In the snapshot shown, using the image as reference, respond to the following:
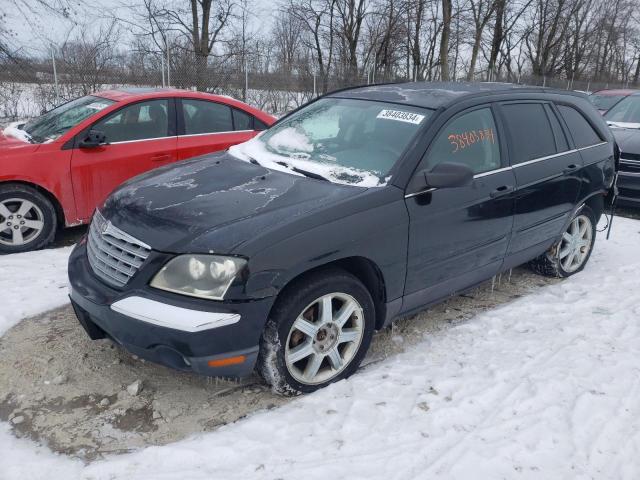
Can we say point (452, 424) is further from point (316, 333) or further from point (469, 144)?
point (469, 144)

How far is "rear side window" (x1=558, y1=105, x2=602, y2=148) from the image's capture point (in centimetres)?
473

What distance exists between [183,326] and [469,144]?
2.32 metres

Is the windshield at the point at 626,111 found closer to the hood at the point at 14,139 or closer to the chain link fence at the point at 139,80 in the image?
the chain link fence at the point at 139,80

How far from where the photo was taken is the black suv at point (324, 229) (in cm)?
266

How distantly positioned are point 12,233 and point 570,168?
5101 millimetres

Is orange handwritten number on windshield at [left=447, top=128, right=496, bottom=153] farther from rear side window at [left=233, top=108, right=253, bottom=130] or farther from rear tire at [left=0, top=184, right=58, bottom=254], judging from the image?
rear tire at [left=0, top=184, right=58, bottom=254]

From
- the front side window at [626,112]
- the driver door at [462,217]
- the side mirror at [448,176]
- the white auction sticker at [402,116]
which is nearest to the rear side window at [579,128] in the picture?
the driver door at [462,217]

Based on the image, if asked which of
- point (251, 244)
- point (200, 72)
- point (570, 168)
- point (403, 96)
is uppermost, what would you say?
point (200, 72)

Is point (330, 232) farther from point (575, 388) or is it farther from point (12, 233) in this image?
point (12, 233)

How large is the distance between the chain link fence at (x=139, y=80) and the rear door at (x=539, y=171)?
785 cm

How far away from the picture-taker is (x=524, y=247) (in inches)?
169

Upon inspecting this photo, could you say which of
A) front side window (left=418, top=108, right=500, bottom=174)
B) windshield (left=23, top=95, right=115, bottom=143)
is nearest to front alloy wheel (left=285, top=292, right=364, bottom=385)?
front side window (left=418, top=108, right=500, bottom=174)

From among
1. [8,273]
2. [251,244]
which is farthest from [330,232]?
[8,273]

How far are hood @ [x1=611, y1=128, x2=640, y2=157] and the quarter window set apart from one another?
5.45m
